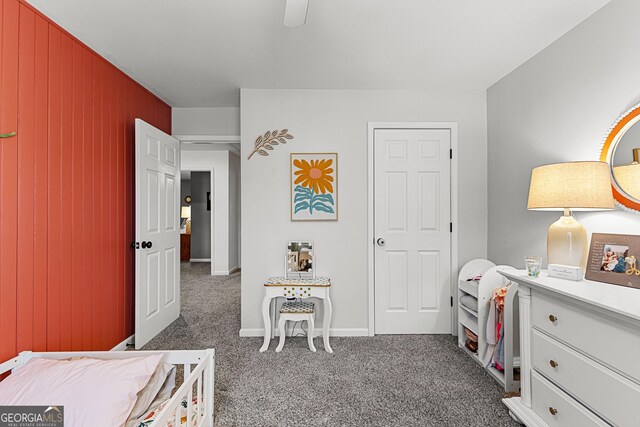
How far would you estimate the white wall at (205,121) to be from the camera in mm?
3562

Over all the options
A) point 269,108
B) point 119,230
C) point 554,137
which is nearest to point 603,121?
point 554,137

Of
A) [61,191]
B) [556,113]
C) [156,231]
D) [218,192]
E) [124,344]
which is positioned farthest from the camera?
[218,192]

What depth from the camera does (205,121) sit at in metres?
3.60

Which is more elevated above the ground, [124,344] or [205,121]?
[205,121]

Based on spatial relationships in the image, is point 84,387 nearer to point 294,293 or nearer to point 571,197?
point 294,293

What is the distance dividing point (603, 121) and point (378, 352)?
7.46 feet

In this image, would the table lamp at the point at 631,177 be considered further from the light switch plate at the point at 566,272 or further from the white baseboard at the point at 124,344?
the white baseboard at the point at 124,344

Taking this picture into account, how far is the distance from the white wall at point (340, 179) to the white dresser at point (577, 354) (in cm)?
142

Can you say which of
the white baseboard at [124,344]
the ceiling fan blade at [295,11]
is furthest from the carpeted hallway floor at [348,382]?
the ceiling fan blade at [295,11]

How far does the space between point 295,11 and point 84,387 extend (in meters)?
1.89

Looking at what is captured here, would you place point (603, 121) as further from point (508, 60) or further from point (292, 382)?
point (292, 382)

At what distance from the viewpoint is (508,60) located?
8.01 feet

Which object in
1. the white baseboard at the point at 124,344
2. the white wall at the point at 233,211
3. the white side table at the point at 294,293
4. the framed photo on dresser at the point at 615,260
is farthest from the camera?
the white wall at the point at 233,211

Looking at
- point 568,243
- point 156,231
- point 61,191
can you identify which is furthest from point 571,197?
point 156,231
